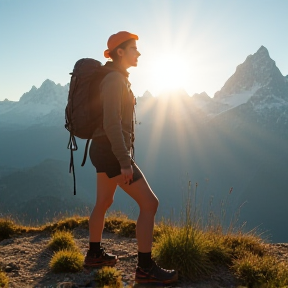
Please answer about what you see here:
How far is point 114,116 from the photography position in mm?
3543

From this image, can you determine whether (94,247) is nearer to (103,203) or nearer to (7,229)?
(103,203)

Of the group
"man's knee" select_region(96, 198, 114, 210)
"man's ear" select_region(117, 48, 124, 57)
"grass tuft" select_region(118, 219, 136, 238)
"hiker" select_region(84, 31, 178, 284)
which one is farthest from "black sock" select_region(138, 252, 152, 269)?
"grass tuft" select_region(118, 219, 136, 238)

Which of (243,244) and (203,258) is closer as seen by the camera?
(203,258)

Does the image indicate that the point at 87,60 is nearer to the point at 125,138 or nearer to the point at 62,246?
the point at 125,138

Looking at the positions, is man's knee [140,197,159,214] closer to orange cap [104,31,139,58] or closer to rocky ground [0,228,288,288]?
rocky ground [0,228,288,288]

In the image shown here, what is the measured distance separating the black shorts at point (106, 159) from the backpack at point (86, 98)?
0.20m

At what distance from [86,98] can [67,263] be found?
245 centimetres

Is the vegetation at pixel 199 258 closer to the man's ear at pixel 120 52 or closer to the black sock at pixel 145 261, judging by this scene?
the black sock at pixel 145 261

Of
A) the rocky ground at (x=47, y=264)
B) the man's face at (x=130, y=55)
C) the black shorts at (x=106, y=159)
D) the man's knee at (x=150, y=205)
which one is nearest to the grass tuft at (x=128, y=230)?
the rocky ground at (x=47, y=264)

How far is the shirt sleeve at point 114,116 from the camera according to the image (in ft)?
11.5

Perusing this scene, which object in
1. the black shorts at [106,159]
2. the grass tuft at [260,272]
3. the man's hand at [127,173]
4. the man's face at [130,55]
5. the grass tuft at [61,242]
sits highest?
the man's face at [130,55]

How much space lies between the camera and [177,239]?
4.70 m

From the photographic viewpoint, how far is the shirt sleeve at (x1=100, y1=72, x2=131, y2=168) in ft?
11.5

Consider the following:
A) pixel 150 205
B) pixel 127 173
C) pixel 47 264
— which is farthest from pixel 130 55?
pixel 47 264
